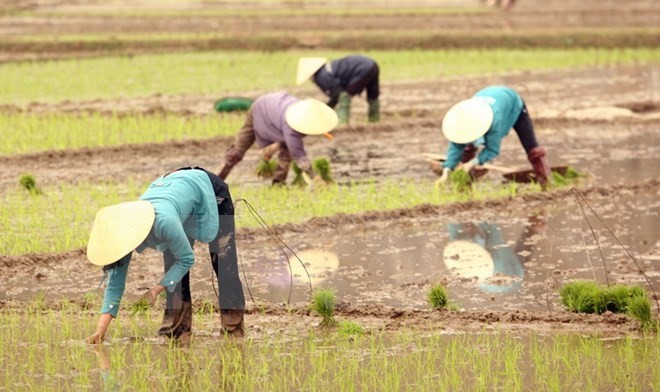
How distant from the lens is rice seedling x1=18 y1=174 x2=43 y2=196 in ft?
32.2

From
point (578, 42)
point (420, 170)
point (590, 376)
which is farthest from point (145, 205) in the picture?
point (578, 42)

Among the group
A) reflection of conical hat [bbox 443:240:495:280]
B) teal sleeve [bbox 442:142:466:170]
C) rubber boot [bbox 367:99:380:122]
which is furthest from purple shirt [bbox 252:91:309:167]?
rubber boot [bbox 367:99:380:122]

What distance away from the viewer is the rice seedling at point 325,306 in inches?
255

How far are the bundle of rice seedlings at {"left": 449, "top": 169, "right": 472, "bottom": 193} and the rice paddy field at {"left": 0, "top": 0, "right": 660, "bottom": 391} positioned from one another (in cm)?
7

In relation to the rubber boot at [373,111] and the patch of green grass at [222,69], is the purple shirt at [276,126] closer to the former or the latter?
the rubber boot at [373,111]

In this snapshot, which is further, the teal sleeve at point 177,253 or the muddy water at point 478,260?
the muddy water at point 478,260

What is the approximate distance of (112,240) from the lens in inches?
211

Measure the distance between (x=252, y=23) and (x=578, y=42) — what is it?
21.7 ft

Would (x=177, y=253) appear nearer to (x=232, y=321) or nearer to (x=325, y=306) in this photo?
(x=232, y=321)

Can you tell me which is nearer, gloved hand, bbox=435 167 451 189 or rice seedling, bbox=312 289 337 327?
rice seedling, bbox=312 289 337 327

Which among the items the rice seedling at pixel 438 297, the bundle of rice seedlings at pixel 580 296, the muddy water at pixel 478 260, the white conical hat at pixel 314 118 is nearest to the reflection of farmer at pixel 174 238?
the muddy water at pixel 478 260

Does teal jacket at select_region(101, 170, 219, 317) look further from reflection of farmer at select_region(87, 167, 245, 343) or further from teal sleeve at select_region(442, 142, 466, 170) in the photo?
teal sleeve at select_region(442, 142, 466, 170)

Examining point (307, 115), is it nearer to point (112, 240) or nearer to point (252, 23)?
point (112, 240)

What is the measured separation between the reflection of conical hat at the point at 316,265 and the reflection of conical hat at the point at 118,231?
89.7 inches
